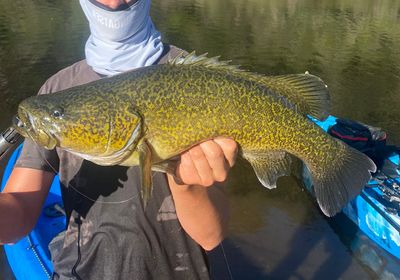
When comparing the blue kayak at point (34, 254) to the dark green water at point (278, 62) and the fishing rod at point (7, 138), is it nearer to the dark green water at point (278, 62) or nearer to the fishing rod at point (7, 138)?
the fishing rod at point (7, 138)

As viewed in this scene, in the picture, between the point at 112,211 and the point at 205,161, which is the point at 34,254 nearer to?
the point at 112,211

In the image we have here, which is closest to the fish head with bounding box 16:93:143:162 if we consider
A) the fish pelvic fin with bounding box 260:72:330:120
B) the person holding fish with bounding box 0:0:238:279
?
the person holding fish with bounding box 0:0:238:279

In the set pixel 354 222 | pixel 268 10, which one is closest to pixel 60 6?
pixel 268 10

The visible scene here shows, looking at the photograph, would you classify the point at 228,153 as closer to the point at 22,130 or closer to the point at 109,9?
the point at 22,130

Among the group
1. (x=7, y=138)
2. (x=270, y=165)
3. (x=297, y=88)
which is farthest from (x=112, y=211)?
(x=297, y=88)

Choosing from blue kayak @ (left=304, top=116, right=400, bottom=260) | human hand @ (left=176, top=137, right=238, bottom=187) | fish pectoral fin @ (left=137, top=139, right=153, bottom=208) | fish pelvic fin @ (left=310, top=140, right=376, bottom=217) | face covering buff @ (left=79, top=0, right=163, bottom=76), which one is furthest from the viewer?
blue kayak @ (left=304, top=116, right=400, bottom=260)

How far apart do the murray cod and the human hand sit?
0.04 metres

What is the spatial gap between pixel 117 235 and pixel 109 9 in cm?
154

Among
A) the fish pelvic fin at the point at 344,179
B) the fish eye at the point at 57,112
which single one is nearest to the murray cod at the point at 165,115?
the fish eye at the point at 57,112

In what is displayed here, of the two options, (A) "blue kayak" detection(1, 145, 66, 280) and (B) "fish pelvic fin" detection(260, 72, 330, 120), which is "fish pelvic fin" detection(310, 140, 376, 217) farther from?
(A) "blue kayak" detection(1, 145, 66, 280)

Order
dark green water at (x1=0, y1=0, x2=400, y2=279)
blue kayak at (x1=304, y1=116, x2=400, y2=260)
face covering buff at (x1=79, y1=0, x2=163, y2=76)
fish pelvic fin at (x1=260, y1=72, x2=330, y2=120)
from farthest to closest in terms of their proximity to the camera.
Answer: dark green water at (x1=0, y1=0, x2=400, y2=279)
blue kayak at (x1=304, y1=116, x2=400, y2=260)
face covering buff at (x1=79, y1=0, x2=163, y2=76)
fish pelvic fin at (x1=260, y1=72, x2=330, y2=120)

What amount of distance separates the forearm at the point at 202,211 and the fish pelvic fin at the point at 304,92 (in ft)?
2.46

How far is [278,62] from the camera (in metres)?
Answer: 18.1

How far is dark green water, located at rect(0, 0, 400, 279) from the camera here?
22.2 ft
